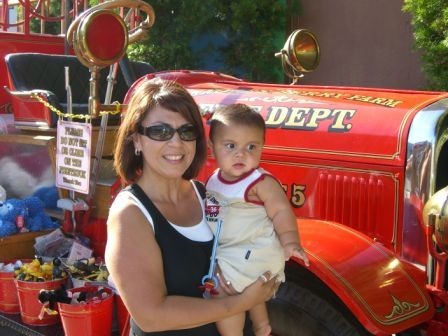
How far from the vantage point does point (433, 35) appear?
6250mm

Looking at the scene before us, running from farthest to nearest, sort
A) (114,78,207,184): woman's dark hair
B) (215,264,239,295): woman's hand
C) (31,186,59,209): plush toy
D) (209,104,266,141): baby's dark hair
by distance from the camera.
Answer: (31,186,59,209): plush toy < (209,104,266,141): baby's dark hair < (215,264,239,295): woman's hand < (114,78,207,184): woman's dark hair

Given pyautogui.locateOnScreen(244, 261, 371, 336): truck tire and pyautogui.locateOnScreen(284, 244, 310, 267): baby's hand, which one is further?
pyautogui.locateOnScreen(244, 261, 371, 336): truck tire

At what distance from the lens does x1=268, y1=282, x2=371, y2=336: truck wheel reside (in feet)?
8.19

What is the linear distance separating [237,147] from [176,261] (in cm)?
49

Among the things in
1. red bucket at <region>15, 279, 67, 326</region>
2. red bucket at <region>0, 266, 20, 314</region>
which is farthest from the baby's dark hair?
red bucket at <region>0, 266, 20, 314</region>

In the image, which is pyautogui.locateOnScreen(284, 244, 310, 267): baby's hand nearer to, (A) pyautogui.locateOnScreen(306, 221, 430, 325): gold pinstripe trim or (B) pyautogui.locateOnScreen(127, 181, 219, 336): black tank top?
(B) pyautogui.locateOnScreen(127, 181, 219, 336): black tank top

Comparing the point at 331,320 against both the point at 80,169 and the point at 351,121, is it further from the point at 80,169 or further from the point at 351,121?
the point at 80,169

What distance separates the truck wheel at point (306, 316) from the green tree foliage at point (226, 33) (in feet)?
19.9

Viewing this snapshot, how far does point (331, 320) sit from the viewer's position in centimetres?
251

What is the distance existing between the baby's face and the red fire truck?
21.7 inches

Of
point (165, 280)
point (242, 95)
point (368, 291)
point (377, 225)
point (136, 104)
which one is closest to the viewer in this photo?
point (165, 280)

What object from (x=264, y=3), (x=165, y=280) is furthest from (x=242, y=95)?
(x=264, y=3)

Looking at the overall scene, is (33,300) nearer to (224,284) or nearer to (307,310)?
(307,310)

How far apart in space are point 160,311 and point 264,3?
23.2 ft
